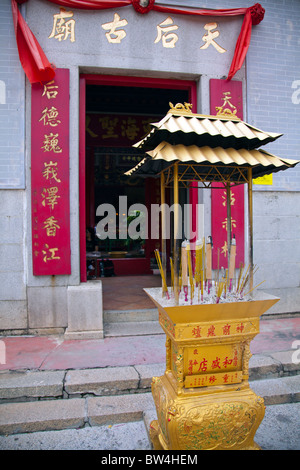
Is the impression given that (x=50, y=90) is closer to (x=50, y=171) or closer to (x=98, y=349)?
(x=50, y=171)

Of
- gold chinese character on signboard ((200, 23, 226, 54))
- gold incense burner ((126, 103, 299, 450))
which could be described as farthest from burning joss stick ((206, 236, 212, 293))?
gold chinese character on signboard ((200, 23, 226, 54))

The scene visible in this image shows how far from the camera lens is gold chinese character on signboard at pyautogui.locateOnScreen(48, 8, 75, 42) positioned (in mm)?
5164

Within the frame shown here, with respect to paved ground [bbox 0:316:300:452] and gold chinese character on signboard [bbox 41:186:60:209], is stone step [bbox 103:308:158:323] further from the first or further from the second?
gold chinese character on signboard [bbox 41:186:60:209]

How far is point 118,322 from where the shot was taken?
5590 mm

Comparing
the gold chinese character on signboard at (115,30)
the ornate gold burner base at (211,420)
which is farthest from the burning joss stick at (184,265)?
the gold chinese character on signboard at (115,30)

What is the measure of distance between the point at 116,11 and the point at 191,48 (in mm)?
1389

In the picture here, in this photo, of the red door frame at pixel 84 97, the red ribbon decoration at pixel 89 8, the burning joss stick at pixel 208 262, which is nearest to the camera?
the burning joss stick at pixel 208 262

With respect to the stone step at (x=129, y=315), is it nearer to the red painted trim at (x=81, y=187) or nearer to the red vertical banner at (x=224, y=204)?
the red painted trim at (x=81, y=187)

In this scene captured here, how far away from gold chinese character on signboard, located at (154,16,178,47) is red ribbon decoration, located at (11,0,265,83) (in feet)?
0.58

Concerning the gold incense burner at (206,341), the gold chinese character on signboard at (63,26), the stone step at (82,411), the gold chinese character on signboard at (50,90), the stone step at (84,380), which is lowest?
the stone step at (82,411)

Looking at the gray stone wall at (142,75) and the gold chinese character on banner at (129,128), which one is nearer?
the gray stone wall at (142,75)

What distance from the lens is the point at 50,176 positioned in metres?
5.15

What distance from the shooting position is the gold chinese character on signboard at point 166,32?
5477mm

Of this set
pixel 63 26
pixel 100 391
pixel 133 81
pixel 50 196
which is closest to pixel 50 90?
pixel 63 26
